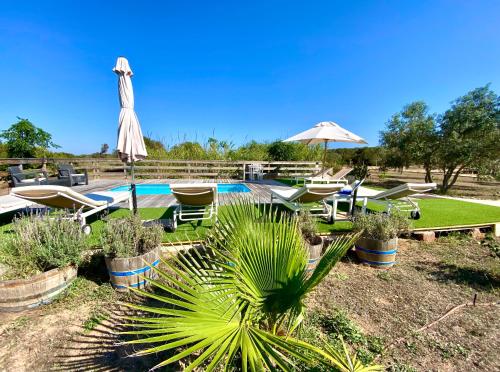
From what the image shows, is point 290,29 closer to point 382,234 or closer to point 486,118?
point 486,118

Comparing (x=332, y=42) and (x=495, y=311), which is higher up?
(x=332, y=42)

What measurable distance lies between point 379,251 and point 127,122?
4.63 metres

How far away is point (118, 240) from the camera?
2.43 m

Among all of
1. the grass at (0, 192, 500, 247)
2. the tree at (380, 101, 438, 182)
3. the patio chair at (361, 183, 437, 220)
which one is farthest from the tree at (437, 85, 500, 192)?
the patio chair at (361, 183, 437, 220)

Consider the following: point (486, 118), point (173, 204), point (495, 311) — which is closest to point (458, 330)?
point (495, 311)

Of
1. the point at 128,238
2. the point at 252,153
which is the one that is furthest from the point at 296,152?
the point at 128,238

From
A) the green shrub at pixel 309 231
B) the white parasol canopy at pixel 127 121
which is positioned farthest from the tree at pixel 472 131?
the white parasol canopy at pixel 127 121

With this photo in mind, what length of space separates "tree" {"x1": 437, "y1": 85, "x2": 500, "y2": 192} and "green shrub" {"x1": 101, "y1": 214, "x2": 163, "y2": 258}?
1254 cm

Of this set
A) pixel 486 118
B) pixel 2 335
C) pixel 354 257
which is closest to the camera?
pixel 2 335

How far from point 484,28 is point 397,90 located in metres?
7.36

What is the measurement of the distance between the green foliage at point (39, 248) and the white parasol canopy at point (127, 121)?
176cm

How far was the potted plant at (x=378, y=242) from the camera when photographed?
124 inches

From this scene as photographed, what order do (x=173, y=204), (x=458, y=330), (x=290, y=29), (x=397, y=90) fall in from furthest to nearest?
1. (x=397, y=90)
2. (x=290, y=29)
3. (x=173, y=204)
4. (x=458, y=330)

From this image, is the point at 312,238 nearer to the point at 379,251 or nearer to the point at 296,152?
the point at 379,251
